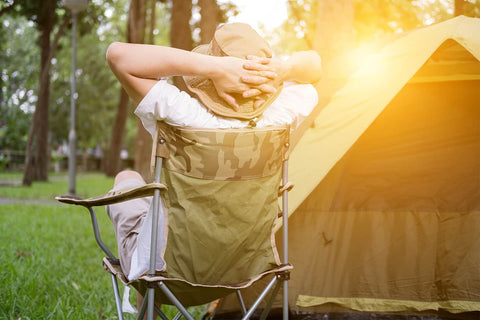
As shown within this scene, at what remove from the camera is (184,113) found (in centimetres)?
190

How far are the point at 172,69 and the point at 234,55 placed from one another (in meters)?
0.28

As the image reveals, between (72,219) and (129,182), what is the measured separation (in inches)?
233

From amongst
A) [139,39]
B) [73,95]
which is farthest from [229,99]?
[139,39]

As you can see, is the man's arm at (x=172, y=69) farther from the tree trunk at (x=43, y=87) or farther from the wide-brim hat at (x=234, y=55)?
the tree trunk at (x=43, y=87)

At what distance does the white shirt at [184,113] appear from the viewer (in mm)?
1865

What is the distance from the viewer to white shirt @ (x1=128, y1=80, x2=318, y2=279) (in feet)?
6.12

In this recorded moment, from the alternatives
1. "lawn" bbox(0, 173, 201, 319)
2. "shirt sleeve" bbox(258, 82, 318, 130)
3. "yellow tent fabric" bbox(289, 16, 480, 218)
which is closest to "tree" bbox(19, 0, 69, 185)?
"lawn" bbox(0, 173, 201, 319)

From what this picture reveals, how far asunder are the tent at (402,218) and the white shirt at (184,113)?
1266mm

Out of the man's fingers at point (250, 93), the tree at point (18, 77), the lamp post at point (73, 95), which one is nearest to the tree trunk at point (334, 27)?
the man's fingers at point (250, 93)

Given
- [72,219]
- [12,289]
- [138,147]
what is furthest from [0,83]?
[12,289]

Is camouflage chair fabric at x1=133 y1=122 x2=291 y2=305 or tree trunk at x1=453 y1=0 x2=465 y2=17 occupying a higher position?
tree trunk at x1=453 y1=0 x2=465 y2=17

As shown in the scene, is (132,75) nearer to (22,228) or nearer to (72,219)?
(22,228)

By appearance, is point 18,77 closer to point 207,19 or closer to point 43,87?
point 43,87

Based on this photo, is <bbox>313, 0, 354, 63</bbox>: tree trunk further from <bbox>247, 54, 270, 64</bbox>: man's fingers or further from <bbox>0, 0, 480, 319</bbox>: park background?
<bbox>247, 54, 270, 64</bbox>: man's fingers
